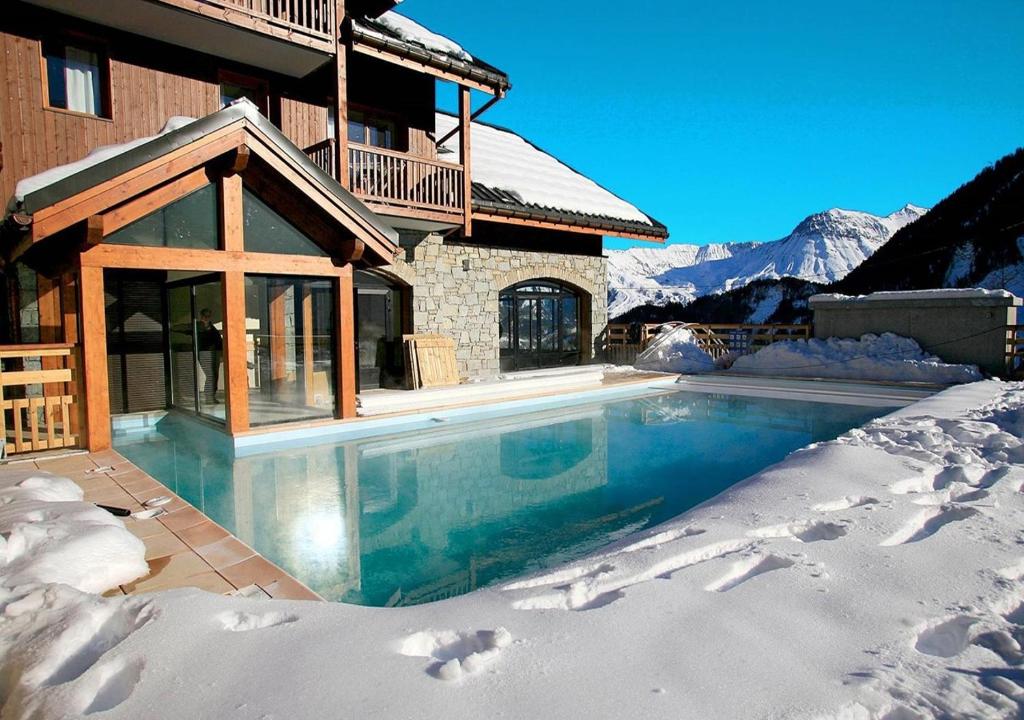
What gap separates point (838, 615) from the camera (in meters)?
2.39

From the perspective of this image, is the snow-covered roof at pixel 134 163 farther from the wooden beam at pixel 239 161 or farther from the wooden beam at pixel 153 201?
the wooden beam at pixel 153 201

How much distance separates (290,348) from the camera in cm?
799

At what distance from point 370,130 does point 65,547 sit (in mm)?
10851

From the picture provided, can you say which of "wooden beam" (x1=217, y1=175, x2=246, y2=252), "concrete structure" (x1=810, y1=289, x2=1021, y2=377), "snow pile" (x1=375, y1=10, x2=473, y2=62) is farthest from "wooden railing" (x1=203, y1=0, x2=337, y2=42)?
"concrete structure" (x1=810, y1=289, x2=1021, y2=377)

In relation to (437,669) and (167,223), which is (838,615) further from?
(167,223)

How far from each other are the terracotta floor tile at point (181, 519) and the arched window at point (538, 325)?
10.3 metres

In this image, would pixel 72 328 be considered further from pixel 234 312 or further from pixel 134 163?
pixel 134 163

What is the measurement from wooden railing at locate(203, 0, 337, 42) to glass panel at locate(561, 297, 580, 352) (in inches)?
343

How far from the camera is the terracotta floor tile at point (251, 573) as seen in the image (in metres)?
3.40

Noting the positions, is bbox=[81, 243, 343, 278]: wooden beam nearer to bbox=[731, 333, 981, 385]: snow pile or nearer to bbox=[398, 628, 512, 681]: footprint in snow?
bbox=[398, 628, 512, 681]: footprint in snow

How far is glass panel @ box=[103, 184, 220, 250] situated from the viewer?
690 cm

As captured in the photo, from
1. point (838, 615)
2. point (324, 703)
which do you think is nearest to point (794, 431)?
point (838, 615)

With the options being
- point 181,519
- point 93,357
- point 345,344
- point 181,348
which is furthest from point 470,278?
point 181,519

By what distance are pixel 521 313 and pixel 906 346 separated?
28.8 feet
